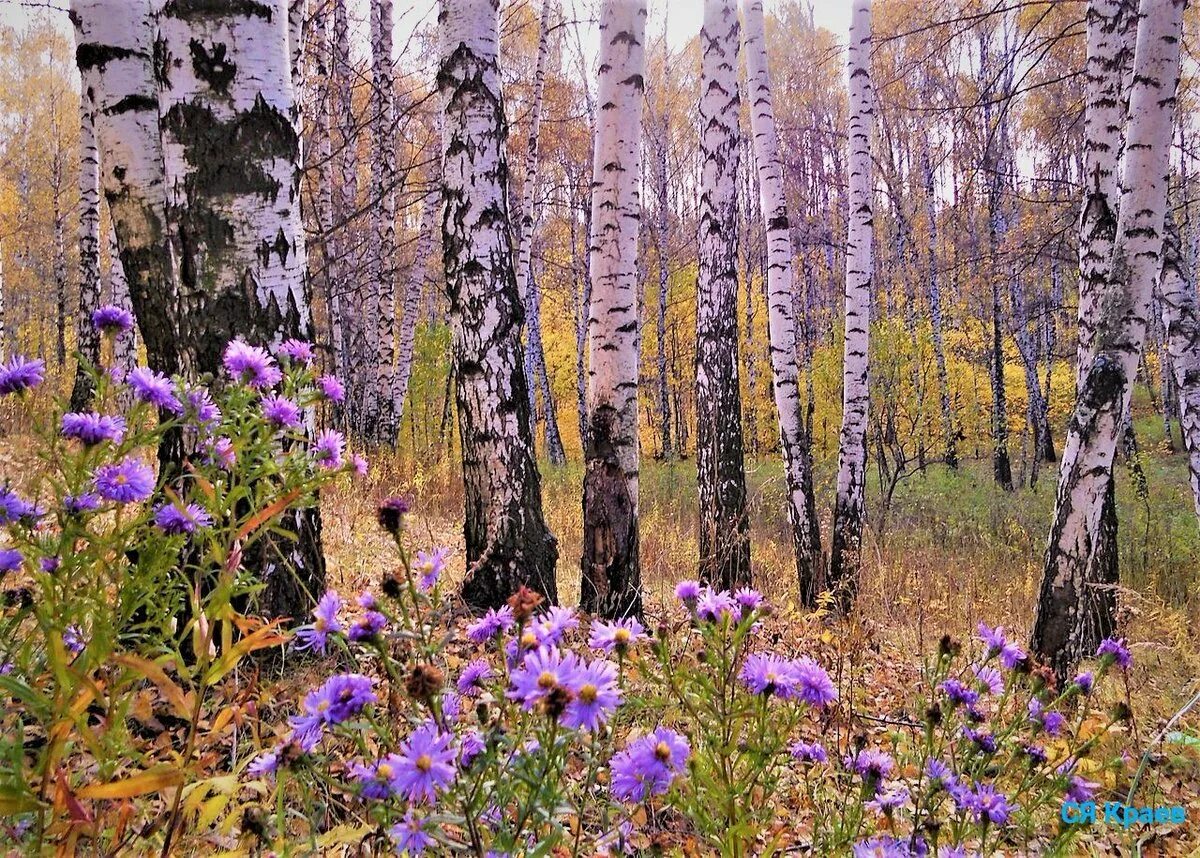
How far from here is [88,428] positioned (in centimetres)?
100

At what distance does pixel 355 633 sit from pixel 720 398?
14.8 feet

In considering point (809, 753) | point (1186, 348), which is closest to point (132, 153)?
point (809, 753)

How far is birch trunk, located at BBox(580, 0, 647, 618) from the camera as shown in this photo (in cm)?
396

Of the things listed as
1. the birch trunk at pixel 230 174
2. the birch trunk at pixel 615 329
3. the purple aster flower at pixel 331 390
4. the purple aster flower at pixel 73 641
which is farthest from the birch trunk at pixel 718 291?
the purple aster flower at pixel 73 641

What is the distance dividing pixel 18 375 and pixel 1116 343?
12.4ft

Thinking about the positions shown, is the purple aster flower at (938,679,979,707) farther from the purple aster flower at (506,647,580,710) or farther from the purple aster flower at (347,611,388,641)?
the purple aster flower at (347,611,388,641)

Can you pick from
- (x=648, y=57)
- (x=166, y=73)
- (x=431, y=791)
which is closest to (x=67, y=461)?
(x=431, y=791)

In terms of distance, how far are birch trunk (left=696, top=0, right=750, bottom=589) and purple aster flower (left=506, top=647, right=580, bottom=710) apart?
428 cm

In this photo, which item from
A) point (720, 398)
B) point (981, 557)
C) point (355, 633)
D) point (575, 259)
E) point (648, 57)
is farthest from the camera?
point (648, 57)

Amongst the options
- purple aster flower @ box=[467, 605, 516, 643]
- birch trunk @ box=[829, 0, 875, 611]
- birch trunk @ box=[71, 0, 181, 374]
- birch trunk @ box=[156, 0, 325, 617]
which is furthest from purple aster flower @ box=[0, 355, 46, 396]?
birch trunk @ box=[829, 0, 875, 611]

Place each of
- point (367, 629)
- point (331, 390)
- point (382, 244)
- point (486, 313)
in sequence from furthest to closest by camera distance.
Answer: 1. point (382, 244)
2. point (486, 313)
3. point (331, 390)
4. point (367, 629)

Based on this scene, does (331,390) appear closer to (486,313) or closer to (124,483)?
(124,483)

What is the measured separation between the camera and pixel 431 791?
2.47 feet

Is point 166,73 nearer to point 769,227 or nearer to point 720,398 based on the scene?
point 720,398
